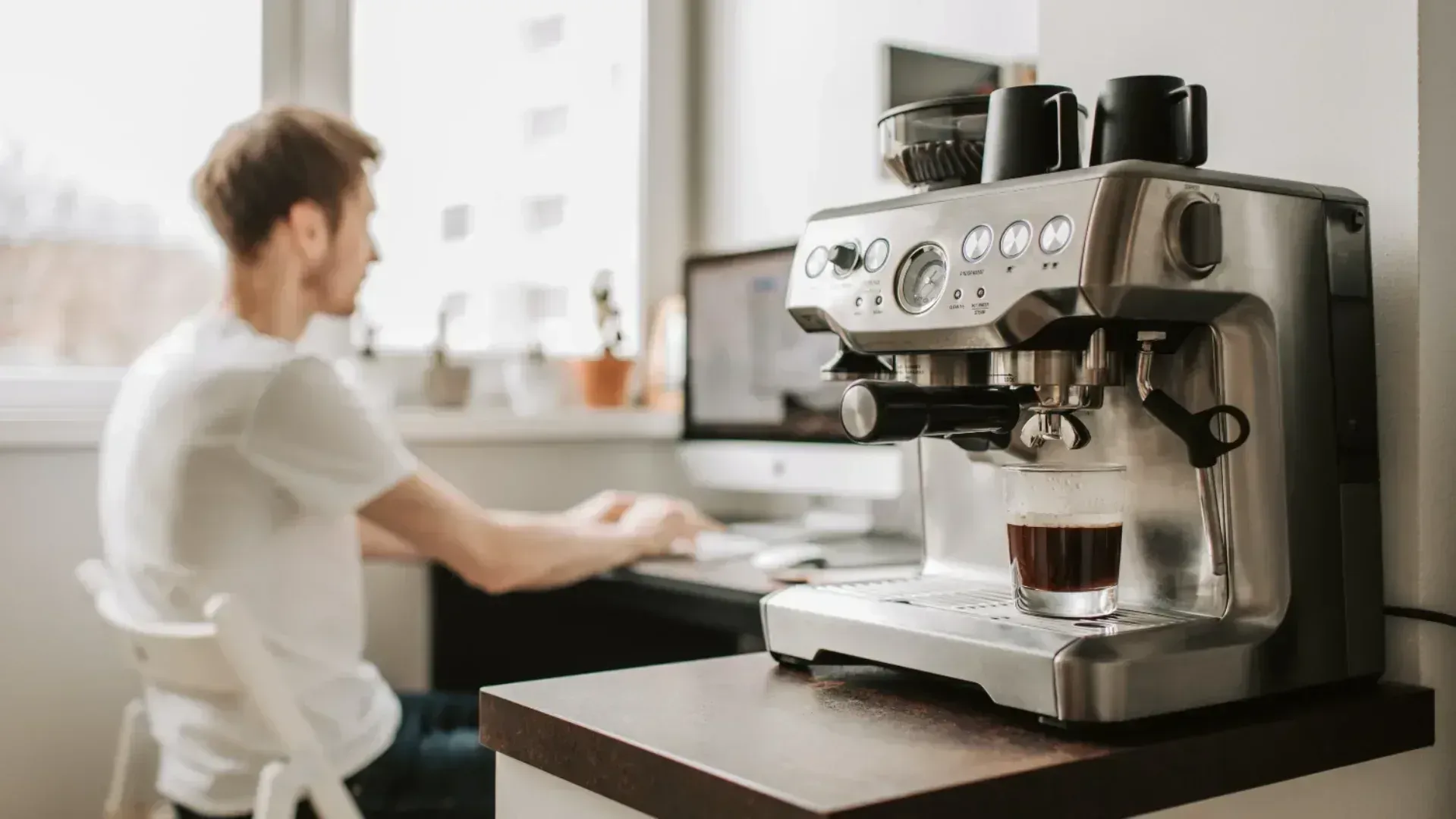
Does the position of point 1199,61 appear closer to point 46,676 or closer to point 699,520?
point 699,520

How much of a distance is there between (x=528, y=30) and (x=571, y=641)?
1.31m

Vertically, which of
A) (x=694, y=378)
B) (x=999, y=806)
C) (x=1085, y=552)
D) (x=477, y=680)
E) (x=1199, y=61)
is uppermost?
(x=1199, y=61)

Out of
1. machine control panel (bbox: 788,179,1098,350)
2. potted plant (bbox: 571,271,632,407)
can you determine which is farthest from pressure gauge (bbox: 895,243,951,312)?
potted plant (bbox: 571,271,632,407)

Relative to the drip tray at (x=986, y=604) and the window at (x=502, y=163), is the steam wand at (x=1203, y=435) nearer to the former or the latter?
the drip tray at (x=986, y=604)

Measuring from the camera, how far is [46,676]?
2.03 m

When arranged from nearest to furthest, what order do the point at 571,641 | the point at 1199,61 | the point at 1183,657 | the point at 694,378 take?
the point at 1183,657, the point at 1199,61, the point at 571,641, the point at 694,378

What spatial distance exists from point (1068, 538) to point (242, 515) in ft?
3.63

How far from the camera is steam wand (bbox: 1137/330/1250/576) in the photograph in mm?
872

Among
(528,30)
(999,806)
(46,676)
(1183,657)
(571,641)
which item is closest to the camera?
(999,806)

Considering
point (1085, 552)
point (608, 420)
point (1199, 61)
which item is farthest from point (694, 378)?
point (1085, 552)

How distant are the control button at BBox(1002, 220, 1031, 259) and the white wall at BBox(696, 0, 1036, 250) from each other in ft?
4.55

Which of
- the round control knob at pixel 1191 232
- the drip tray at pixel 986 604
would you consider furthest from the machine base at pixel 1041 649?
the round control knob at pixel 1191 232

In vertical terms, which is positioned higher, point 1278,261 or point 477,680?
point 1278,261

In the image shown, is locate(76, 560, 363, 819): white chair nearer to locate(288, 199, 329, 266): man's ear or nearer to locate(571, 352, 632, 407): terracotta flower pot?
locate(288, 199, 329, 266): man's ear
